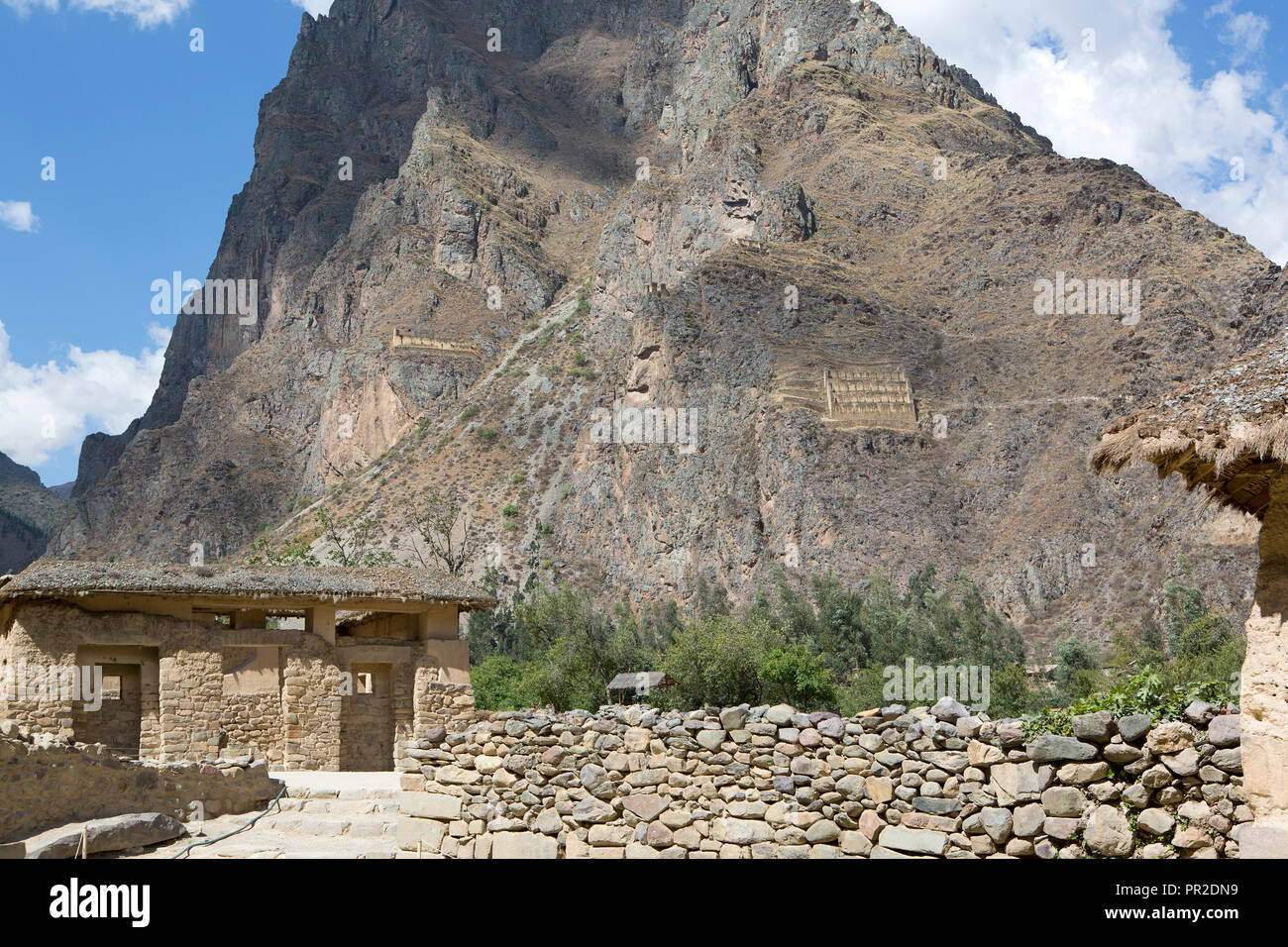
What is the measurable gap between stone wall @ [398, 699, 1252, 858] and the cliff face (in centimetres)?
4794

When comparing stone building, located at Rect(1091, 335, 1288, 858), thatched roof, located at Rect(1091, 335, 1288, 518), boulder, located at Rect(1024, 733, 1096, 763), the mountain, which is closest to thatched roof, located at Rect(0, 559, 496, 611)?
boulder, located at Rect(1024, 733, 1096, 763)

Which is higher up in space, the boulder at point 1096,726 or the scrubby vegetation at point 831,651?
the boulder at point 1096,726

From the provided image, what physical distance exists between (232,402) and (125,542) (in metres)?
25.5

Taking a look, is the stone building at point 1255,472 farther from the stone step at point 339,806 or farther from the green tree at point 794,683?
the green tree at point 794,683

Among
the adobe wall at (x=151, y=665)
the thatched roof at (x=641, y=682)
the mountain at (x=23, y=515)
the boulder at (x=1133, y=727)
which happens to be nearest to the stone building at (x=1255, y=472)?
the boulder at (x=1133, y=727)

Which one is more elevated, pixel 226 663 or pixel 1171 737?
pixel 1171 737

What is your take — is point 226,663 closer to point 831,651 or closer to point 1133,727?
point 1133,727

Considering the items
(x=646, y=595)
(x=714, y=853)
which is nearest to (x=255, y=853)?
(x=714, y=853)

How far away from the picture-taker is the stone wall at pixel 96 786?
14.3m

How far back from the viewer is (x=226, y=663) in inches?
855

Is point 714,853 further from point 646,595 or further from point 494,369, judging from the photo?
point 494,369

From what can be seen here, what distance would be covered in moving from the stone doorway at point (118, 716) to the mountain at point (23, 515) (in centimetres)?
12928

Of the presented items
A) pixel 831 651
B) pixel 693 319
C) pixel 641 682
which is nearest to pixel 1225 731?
pixel 641 682

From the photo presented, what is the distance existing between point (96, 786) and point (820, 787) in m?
9.70
